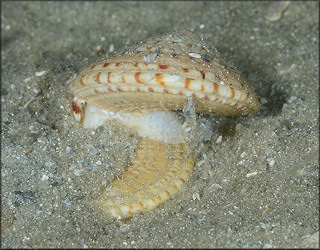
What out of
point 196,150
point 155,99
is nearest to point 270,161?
point 196,150

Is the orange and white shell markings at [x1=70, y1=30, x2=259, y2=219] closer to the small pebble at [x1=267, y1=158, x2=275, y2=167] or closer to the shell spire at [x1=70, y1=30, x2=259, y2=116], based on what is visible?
the shell spire at [x1=70, y1=30, x2=259, y2=116]

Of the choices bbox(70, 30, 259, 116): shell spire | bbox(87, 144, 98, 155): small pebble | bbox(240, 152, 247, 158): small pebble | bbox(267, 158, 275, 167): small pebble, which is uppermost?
bbox(70, 30, 259, 116): shell spire

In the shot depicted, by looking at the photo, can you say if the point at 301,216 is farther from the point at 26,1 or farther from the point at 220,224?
the point at 26,1

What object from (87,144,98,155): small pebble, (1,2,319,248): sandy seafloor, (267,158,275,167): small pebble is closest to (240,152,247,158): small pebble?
(1,2,319,248): sandy seafloor

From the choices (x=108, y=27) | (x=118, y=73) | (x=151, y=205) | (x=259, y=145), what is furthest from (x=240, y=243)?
(x=108, y=27)

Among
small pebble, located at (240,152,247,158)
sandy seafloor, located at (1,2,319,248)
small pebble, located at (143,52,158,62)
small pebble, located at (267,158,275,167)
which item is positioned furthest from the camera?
small pebble, located at (240,152,247,158)

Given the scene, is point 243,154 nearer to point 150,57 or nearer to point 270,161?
point 270,161

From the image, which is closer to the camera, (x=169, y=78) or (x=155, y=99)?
(x=169, y=78)
